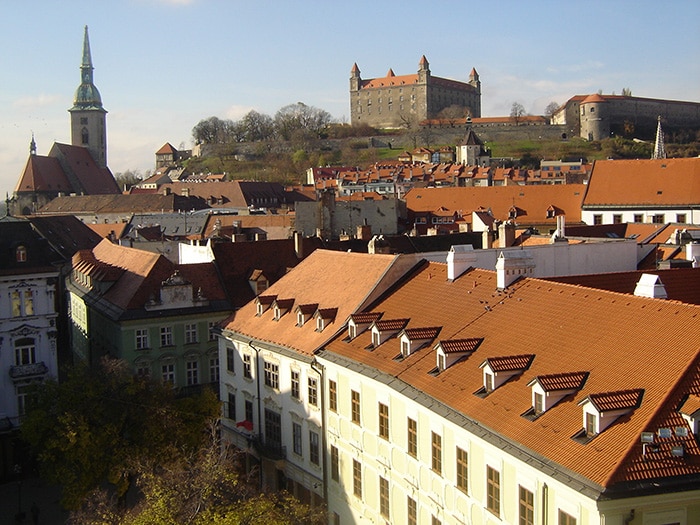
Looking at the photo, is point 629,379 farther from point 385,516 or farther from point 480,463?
point 385,516

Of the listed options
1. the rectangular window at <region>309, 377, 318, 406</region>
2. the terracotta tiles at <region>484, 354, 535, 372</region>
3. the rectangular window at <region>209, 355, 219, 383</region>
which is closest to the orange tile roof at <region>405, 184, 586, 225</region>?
the rectangular window at <region>209, 355, 219, 383</region>

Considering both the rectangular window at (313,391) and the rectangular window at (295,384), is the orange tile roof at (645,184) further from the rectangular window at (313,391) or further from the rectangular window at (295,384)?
the rectangular window at (313,391)

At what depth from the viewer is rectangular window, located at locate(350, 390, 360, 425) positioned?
22.2m

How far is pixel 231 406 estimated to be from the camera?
30547 mm

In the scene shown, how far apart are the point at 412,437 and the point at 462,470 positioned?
2365mm

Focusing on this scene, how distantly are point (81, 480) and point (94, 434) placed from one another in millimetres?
1463

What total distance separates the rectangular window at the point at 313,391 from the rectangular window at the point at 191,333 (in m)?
12.2

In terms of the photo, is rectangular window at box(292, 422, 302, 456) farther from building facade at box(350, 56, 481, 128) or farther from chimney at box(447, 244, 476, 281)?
building facade at box(350, 56, 481, 128)

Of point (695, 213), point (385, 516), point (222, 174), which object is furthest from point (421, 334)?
point (222, 174)

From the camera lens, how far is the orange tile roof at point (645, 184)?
194 feet

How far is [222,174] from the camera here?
148m

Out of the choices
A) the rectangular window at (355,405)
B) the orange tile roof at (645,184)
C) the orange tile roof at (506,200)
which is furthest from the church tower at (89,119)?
the rectangular window at (355,405)

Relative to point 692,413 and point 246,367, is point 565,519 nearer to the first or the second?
point 692,413

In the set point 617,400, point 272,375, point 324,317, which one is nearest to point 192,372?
point 272,375
